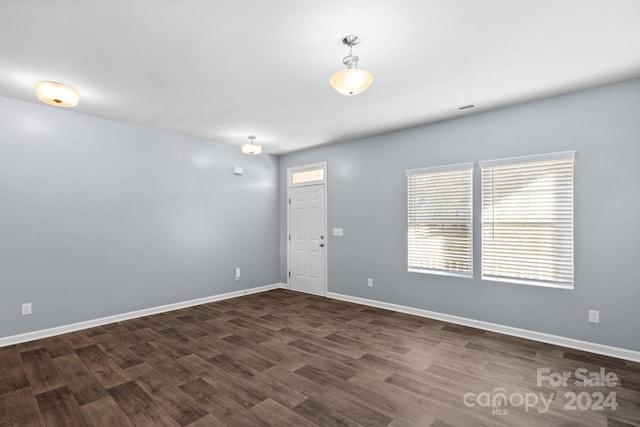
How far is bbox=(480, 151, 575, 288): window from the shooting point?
3.43m

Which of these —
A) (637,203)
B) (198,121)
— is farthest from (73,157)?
(637,203)

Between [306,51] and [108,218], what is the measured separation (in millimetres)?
3603

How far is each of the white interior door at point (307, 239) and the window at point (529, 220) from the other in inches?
112

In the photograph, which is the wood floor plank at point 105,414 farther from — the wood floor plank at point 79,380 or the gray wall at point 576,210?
the gray wall at point 576,210

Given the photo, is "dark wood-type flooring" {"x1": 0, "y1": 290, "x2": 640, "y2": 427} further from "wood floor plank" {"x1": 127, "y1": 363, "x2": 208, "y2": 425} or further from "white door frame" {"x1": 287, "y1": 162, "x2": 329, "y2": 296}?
"white door frame" {"x1": 287, "y1": 162, "x2": 329, "y2": 296}

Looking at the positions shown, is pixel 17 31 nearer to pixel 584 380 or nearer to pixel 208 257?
pixel 208 257

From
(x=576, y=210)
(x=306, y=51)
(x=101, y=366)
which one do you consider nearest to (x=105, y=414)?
(x=101, y=366)

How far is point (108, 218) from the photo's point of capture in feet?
14.2

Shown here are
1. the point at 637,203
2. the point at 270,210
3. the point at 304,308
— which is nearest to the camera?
the point at 637,203

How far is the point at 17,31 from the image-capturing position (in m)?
2.30

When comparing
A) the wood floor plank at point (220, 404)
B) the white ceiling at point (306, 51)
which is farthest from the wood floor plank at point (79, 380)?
the white ceiling at point (306, 51)

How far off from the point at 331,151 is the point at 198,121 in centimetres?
235

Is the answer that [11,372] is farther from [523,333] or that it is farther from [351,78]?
[523,333]

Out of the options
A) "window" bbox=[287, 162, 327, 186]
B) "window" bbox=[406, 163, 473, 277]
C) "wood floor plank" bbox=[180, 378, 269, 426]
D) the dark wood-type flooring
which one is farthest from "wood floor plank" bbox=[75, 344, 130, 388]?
"window" bbox=[287, 162, 327, 186]
